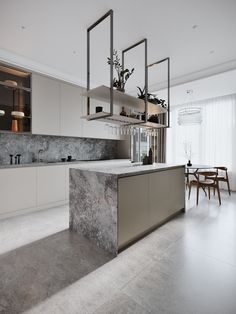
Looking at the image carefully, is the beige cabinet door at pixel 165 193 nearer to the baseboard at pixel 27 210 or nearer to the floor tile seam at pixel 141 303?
the floor tile seam at pixel 141 303

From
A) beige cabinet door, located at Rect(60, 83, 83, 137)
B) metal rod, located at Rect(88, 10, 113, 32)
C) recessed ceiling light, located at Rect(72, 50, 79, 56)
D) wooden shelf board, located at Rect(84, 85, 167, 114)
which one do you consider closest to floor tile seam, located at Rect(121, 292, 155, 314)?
wooden shelf board, located at Rect(84, 85, 167, 114)

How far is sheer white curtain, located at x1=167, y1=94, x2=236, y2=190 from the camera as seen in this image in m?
5.44

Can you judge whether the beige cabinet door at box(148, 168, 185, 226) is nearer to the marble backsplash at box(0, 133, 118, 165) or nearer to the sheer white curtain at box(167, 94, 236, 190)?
the marble backsplash at box(0, 133, 118, 165)

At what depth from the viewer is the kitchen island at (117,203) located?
214 cm

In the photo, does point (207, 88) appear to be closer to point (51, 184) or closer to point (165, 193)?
point (165, 193)

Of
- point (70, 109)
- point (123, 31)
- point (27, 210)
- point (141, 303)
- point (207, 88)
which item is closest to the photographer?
point (141, 303)

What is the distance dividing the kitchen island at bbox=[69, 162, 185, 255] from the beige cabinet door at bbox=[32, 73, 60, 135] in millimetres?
1677

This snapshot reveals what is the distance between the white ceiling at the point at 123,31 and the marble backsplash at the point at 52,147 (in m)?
1.46

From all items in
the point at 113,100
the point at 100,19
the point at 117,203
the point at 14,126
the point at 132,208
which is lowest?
the point at 132,208

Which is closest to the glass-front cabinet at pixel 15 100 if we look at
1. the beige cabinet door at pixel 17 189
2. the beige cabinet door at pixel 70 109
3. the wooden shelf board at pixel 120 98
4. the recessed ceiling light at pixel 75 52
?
the beige cabinet door at pixel 70 109

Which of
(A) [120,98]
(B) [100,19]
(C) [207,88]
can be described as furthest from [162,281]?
(C) [207,88]

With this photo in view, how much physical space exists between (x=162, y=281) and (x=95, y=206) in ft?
3.50

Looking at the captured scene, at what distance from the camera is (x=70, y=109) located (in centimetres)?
436

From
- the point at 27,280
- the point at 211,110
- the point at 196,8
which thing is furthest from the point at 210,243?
the point at 211,110
